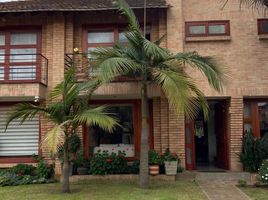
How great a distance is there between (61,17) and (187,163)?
7.30 m

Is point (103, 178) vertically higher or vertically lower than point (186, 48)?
lower

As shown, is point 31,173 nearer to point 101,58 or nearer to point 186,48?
point 101,58

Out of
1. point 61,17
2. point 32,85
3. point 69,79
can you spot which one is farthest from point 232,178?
point 61,17

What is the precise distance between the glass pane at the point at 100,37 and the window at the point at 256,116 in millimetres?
5716

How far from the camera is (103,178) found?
1342 centimetres

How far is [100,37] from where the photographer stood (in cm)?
1533

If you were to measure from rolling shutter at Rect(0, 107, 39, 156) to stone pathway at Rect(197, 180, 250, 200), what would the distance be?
21.4 feet

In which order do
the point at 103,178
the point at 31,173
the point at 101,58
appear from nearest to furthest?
the point at 101,58
the point at 103,178
the point at 31,173

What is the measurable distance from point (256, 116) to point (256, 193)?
433 cm

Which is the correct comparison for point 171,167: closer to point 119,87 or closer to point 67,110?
point 119,87

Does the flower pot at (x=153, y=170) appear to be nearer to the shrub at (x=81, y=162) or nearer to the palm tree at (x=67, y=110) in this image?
→ the shrub at (x=81, y=162)

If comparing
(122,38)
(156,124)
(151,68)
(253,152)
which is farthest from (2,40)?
(253,152)

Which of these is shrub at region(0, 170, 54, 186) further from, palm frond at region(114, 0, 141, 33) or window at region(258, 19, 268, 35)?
window at region(258, 19, 268, 35)

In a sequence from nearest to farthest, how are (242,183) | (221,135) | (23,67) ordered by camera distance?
(242,183) < (23,67) < (221,135)
